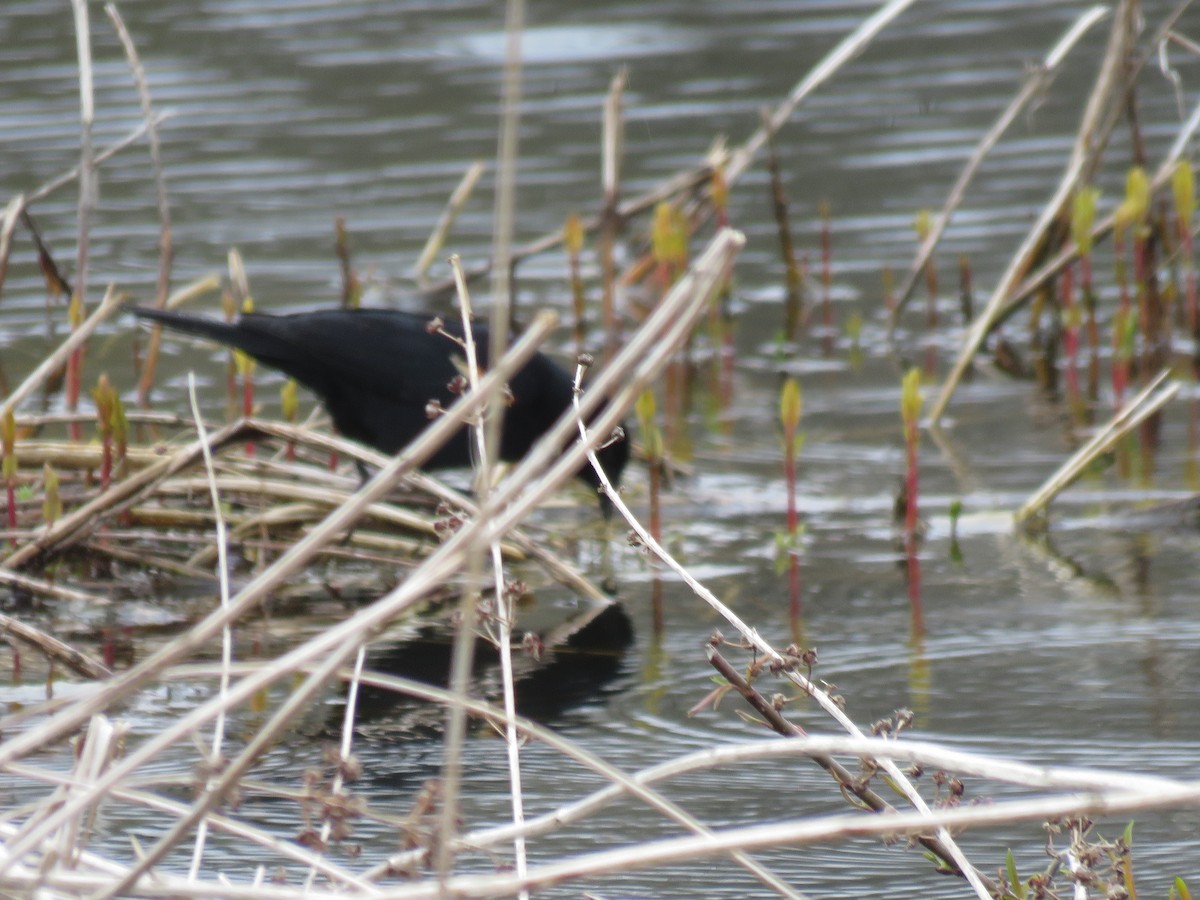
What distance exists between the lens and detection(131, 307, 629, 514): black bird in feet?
16.9

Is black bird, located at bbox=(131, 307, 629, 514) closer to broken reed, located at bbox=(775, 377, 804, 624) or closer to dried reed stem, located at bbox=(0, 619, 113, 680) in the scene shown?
broken reed, located at bbox=(775, 377, 804, 624)

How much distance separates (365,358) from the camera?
5211 mm

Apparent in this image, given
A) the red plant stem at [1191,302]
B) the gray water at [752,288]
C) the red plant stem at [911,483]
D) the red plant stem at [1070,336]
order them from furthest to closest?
→ the red plant stem at [1191,302]
the red plant stem at [1070,336]
the red plant stem at [911,483]
the gray water at [752,288]

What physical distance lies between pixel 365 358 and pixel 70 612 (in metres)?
1.34

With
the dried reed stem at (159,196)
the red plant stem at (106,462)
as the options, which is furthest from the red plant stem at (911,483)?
the dried reed stem at (159,196)

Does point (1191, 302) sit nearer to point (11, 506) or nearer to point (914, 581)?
point (914, 581)

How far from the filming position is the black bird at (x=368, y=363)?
16.9ft

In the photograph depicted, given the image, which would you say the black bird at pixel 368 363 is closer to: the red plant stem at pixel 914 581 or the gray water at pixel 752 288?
the gray water at pixel 752 288

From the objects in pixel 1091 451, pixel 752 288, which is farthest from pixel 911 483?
pixel 752 288

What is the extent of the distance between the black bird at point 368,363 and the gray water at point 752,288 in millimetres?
476

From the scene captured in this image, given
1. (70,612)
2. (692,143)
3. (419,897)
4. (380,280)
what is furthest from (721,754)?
(692,143)

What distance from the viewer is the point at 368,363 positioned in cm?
520

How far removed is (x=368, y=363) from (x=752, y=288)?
310 cm

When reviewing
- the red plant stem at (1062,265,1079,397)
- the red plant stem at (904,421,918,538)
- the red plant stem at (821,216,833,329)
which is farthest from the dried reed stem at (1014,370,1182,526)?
the red plant stem at (821,216,833,329)
